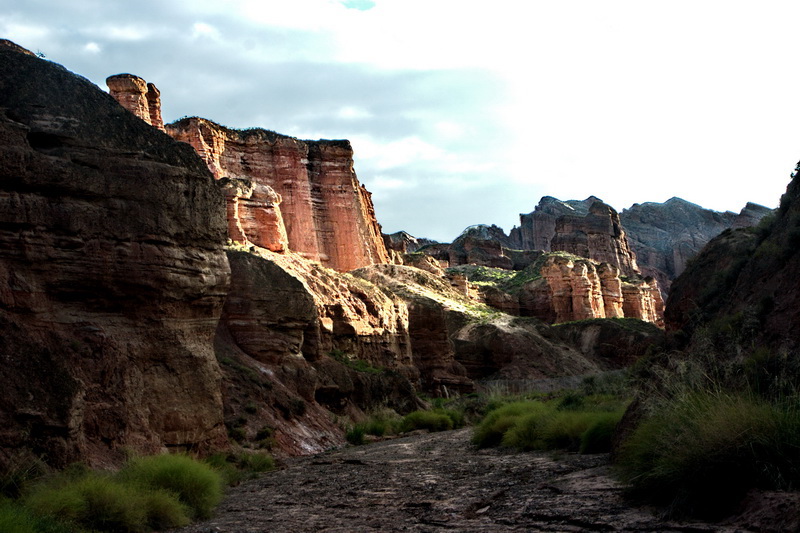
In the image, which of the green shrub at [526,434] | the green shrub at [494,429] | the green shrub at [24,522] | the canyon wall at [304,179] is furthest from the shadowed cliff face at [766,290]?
the canyon wall at [304,179]

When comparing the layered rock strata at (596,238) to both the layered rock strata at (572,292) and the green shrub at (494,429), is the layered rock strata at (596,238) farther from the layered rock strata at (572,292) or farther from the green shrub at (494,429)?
the green shrub at (494,429)

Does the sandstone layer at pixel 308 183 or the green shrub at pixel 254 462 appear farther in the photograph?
the sandstone layer at pixel 308 183

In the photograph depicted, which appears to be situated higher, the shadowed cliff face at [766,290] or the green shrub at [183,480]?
the shadowed cliff face at [766,290]

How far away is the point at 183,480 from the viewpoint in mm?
11742

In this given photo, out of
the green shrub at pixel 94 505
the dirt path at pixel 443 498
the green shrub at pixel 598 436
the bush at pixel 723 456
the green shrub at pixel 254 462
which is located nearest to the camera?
the bush at pixel 723 456

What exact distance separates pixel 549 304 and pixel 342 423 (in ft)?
219

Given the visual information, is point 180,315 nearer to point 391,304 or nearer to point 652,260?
point 391,304

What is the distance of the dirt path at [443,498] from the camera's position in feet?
27.9

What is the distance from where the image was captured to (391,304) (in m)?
44.9

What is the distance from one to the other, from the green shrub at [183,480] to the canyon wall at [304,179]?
40217 millimetres

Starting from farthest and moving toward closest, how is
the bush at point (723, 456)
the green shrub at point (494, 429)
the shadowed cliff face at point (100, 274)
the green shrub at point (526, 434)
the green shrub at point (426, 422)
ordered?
the green shrub at point (426, 422) < the green shrub at point (494, 429) < the green shrub at point (526, 434) < the shadowed cliff face at point (100, 274) < the bush at point (723, 456)

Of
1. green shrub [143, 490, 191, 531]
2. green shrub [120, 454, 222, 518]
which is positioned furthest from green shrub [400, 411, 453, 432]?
green shrub [143, 490, 191, 531]

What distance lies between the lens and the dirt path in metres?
8.50

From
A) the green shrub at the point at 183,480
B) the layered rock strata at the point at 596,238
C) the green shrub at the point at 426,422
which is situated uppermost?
the layered rock strata at the point at 596,238
